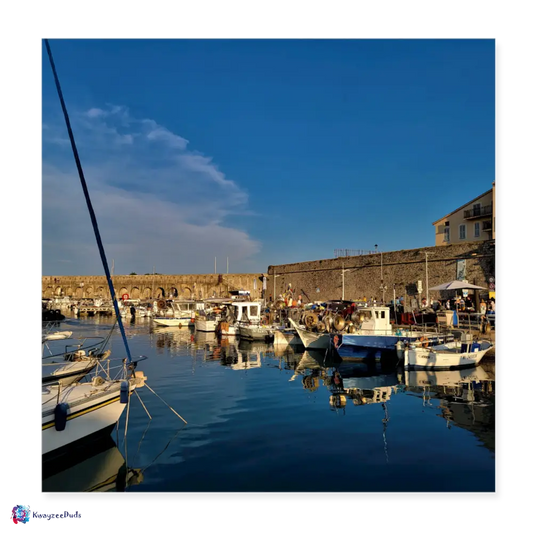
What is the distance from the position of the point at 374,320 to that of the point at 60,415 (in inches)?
593

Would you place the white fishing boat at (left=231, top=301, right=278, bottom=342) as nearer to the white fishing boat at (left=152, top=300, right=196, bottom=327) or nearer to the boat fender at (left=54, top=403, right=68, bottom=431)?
the white fishing boat at (left=152, top=300, right=196, bottom=327)

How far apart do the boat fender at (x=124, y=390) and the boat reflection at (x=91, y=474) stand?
0.92 meters

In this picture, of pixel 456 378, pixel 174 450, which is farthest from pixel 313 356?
pixel 174 450

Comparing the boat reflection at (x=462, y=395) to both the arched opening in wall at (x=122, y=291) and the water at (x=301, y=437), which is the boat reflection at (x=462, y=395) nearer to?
the water at (x=301, y=437)

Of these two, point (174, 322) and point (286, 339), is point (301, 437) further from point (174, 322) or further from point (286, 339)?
point (174, 322)

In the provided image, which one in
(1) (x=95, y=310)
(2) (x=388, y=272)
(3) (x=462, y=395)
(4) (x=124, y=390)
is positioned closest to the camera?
(4) (x=124, y=390)

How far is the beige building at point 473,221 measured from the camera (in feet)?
108

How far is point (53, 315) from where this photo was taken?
139ft

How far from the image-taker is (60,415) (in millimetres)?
7191

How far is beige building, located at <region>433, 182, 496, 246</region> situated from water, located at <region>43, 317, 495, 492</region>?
20.2m

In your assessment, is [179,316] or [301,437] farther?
[179,316]

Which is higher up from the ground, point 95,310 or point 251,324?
point 251,324

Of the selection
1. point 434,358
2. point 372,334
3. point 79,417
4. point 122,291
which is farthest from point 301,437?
point 122,291

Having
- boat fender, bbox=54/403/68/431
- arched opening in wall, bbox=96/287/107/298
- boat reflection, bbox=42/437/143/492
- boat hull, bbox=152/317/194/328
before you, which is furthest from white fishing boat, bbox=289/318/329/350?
arched opening in wall, bbox=96/287/107/298
